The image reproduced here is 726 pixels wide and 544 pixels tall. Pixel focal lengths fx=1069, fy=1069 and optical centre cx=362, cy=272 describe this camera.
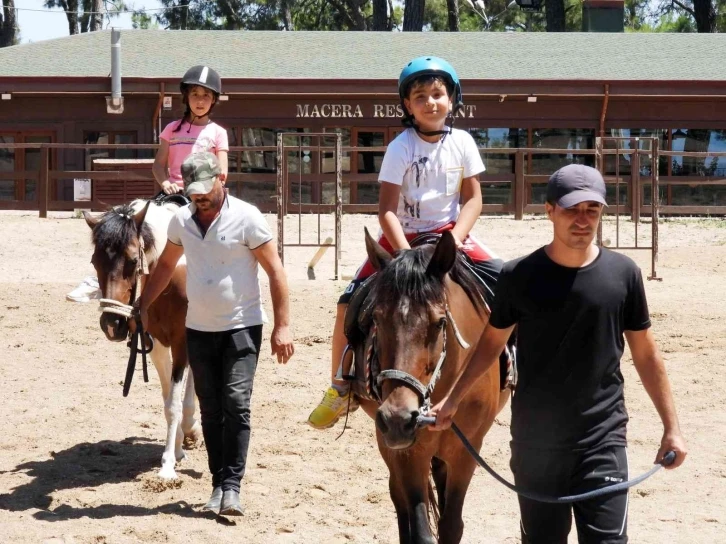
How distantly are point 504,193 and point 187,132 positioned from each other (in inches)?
784

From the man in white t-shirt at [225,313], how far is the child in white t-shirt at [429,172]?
0.91 m

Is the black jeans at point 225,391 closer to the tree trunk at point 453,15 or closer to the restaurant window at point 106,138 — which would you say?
the restaurant window at point 106,138

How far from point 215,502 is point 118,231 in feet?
5.96

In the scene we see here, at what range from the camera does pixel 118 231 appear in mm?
6676

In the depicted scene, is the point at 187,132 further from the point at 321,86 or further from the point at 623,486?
the point at 321,86

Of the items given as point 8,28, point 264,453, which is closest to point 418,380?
point 264,453

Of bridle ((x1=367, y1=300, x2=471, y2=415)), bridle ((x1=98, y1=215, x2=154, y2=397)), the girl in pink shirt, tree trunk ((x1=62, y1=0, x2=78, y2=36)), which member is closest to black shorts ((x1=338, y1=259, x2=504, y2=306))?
bridle ((x1=367, y1=300, x2=471, y2=415))

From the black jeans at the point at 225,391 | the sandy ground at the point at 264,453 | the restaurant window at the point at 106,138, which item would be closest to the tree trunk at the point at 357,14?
the restaurant window at the point at 106,138

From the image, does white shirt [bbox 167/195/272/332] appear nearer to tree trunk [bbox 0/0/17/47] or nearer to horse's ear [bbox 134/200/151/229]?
horse's ear [bbox 134/200/151/229]

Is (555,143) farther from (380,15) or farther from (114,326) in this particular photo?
(114,326)

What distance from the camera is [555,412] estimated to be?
12.5ft

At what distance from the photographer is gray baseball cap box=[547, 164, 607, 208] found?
3695 mm

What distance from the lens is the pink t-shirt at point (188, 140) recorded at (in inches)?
292

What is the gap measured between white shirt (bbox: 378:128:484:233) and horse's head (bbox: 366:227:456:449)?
0.84m
